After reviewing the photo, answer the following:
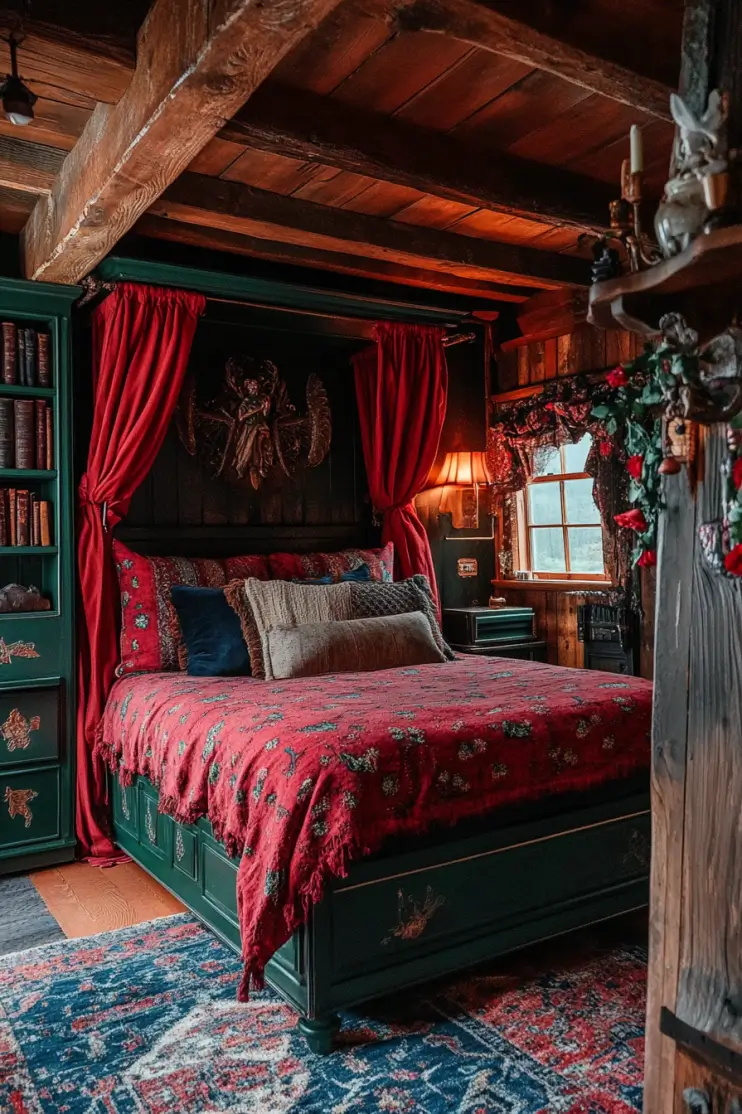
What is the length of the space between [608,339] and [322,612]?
216 centimetres

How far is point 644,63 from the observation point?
7.71 feet

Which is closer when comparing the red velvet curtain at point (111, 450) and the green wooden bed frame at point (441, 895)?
the green wooden bed frame at point (441, 895)

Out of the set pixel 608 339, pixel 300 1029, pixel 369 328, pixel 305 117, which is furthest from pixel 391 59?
pixel 300 1029

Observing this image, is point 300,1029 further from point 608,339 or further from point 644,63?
point 608,339

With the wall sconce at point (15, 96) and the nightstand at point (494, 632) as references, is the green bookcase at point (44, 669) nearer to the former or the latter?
the wall sconce at point (15, 96)

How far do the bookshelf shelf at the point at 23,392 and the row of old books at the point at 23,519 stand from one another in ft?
1.32

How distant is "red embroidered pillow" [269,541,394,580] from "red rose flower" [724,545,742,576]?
116 inches

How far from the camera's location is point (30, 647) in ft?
12.0

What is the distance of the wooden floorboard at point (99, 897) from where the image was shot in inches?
122

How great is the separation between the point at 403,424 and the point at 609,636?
1563 millimetres

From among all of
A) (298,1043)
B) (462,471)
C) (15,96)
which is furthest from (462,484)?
(298,1043)

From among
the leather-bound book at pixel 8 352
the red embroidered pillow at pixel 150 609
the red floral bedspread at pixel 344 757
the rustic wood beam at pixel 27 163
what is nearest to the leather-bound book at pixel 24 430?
the leather-bound book at pixel 8 352

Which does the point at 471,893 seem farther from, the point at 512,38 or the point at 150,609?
the point at 512,38

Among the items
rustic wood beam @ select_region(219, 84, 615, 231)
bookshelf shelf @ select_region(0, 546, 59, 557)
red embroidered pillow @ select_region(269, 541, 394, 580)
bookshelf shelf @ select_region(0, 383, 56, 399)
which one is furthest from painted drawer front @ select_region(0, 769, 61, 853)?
rustic wood beam @ select_region(219, 84, 615, 231)
